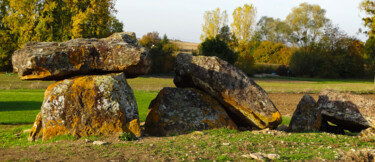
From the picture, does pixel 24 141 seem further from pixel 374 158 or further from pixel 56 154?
pixel 374 158

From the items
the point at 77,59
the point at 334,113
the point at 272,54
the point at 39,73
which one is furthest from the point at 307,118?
the point at 272,54

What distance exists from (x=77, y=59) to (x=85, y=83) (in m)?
0.93

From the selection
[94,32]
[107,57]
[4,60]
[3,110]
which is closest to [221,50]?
[94,32]

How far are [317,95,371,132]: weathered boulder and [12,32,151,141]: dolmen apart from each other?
6536 millimetres

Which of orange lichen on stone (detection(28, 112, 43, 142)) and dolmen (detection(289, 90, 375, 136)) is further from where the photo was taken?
dolmen (detection(289, 90, 375, 136))

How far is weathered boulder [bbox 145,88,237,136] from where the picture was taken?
966cm

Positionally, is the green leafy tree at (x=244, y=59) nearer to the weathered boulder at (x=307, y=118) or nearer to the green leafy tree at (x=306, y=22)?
the green leafy tree at (x=306, y=22)

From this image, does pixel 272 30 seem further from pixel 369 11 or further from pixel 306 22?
pixel 369 11

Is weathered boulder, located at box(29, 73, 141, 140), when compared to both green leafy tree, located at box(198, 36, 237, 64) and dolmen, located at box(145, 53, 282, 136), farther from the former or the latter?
green leafy tree, located at box(198, 36, 237, 64)

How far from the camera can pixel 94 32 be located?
45.3 meters

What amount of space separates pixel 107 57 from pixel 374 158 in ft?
23.3

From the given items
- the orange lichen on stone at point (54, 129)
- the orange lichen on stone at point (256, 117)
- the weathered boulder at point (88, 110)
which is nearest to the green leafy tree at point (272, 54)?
the orange lichen on stone at point (256, 117)

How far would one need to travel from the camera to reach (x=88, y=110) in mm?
8625

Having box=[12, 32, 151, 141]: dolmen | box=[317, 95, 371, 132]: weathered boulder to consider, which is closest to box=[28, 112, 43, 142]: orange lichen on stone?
box=[12, 32, 151, 141]: dolmen
